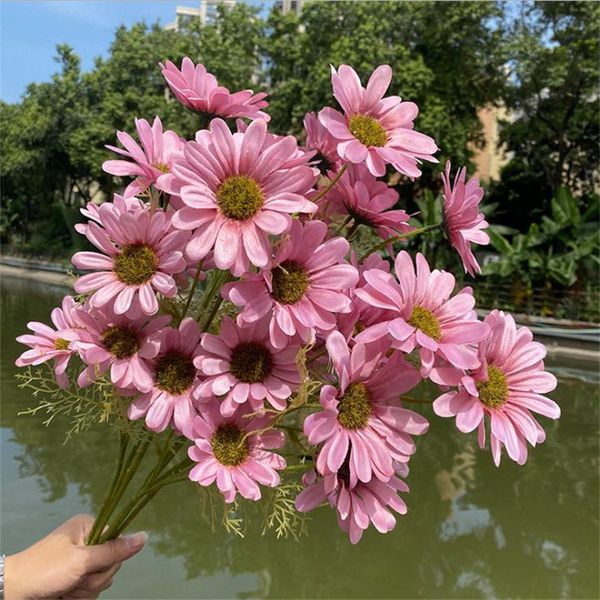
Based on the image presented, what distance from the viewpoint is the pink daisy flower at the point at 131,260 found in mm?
684

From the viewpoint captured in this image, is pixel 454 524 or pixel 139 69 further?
pixel 139 69

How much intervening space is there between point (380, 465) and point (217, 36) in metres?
14.9

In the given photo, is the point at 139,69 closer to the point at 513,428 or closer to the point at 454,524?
the point at 454,524

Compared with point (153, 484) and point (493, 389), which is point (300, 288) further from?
point (153, 484)

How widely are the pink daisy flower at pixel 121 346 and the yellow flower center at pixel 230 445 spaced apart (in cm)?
9

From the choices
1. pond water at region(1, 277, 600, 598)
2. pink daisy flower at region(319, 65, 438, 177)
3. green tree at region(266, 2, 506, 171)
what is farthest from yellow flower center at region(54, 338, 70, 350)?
green tree at region(266, 2, 506, 171)

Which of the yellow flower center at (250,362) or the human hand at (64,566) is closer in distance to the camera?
the yellow flower center at (250,362)

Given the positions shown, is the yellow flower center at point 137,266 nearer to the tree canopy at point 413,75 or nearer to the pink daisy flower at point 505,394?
the pink daisy flower at point 505,394

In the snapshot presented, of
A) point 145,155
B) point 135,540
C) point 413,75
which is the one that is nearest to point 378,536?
point 135,540

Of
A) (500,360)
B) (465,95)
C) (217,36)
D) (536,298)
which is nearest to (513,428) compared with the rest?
(500,360)

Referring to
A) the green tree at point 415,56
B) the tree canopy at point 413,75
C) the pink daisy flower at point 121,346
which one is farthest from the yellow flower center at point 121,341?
the green tree at point 415,56

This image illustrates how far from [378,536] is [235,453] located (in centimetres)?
302

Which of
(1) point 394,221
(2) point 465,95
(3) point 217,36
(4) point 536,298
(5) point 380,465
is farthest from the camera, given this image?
(3) point 217,36

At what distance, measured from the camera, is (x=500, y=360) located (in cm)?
73
